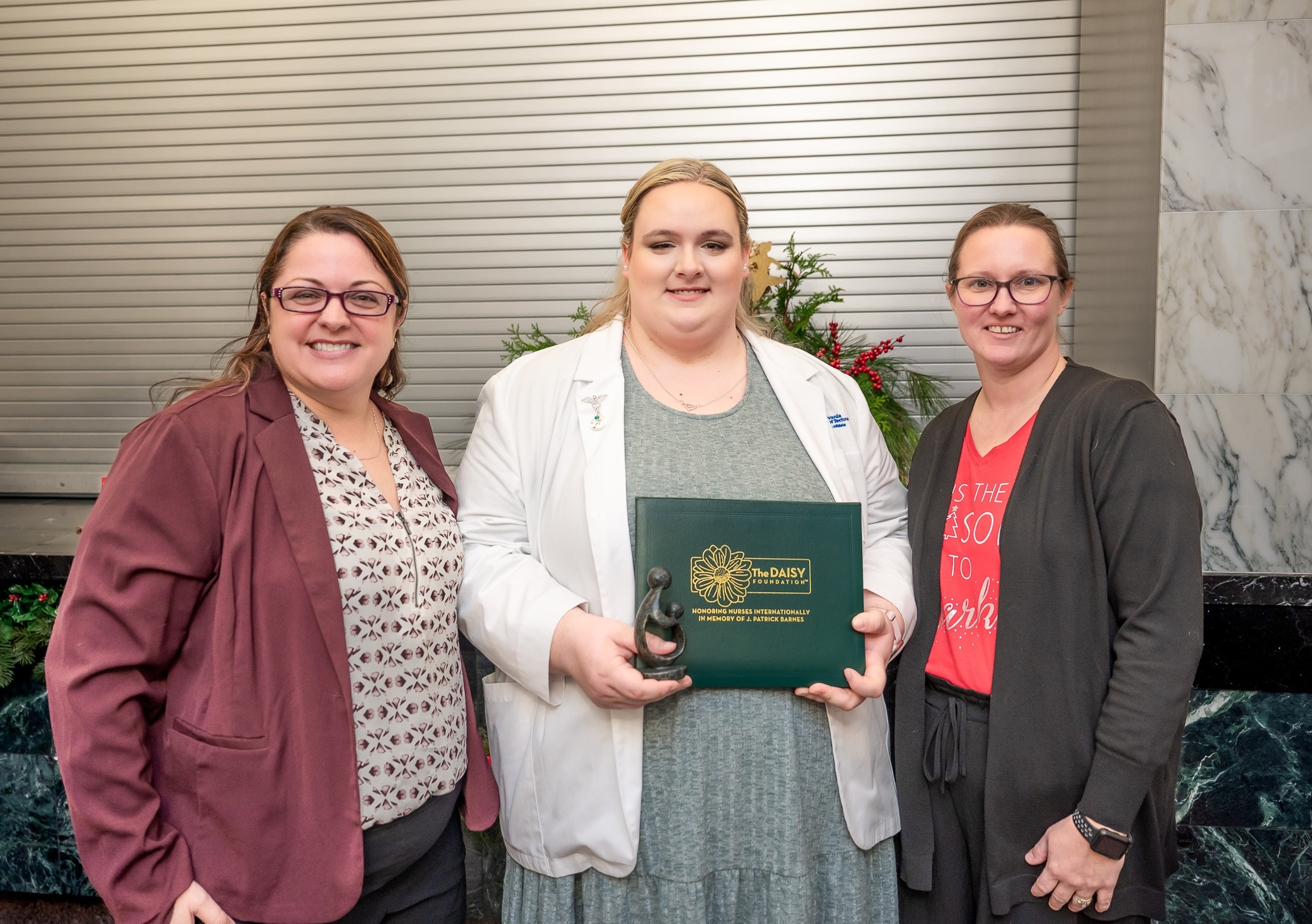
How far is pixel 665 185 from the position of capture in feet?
5.45

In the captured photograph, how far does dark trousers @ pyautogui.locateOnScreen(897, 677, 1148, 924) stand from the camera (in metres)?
1.57

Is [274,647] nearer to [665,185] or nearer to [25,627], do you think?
[665,185]

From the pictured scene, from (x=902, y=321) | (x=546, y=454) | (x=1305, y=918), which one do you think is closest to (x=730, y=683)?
(x=546, y=454)

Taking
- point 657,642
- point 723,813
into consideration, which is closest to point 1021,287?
point 657,642

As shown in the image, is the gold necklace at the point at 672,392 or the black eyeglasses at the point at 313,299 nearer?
the black eyeglasses at the point at 313,299

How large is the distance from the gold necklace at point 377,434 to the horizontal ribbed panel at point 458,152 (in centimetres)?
237

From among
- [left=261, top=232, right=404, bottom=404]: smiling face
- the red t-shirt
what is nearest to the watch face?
the red t-shirt

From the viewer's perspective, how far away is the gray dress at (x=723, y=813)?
1.53m

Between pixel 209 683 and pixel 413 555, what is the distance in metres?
0.34

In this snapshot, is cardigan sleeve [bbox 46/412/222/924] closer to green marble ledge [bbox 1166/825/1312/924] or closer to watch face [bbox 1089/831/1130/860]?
watch face [bbox 1089/831/1130/860]

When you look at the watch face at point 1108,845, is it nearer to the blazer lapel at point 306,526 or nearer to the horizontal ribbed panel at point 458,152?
the blazer lapel at point 306,526

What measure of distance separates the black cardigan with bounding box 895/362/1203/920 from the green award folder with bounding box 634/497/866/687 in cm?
28

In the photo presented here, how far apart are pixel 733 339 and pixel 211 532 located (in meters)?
1.00

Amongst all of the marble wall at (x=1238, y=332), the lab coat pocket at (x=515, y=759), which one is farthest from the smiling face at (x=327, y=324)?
the marble wall at (x=1238, y=332)
